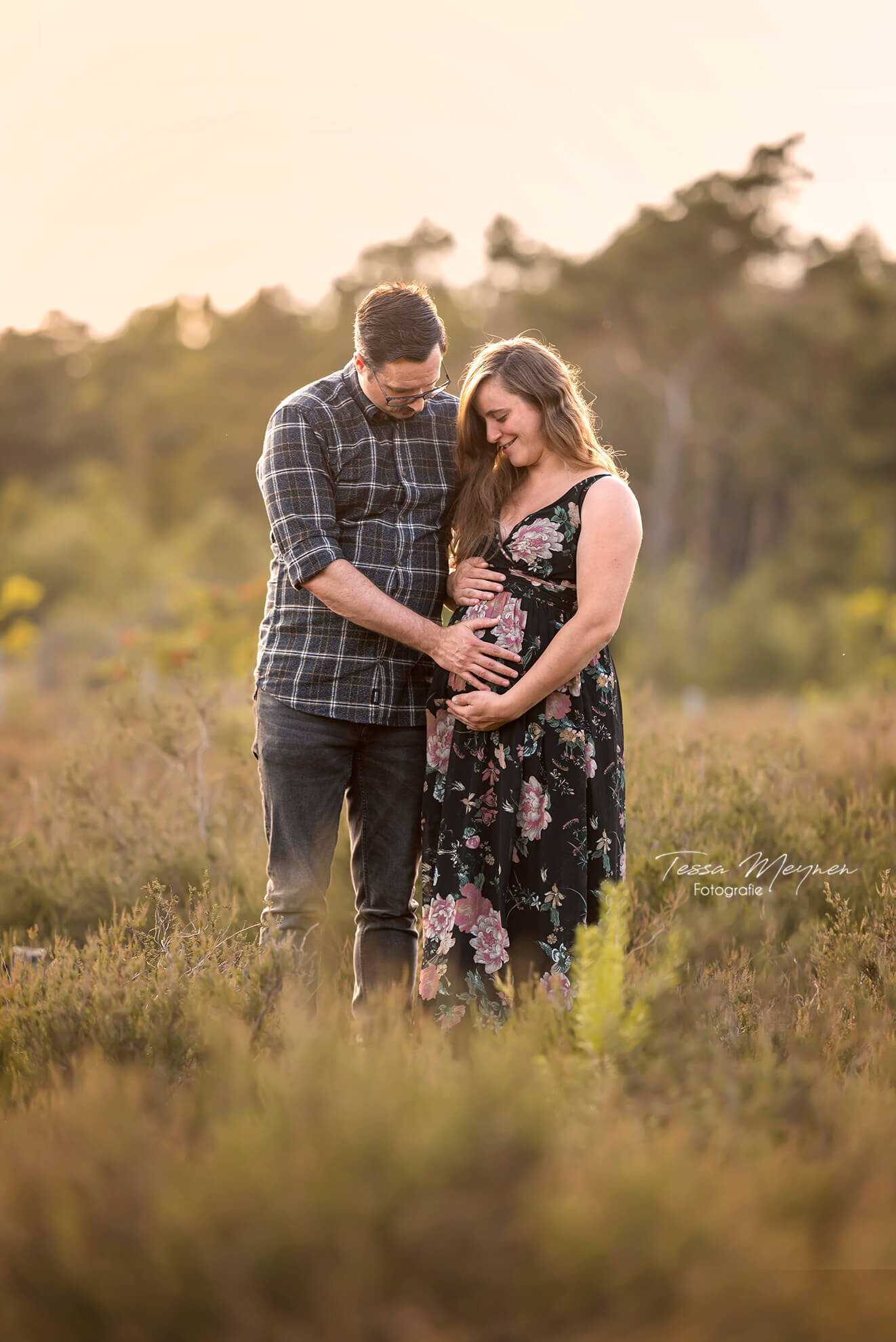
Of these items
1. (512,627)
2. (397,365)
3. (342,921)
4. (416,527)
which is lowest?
(342,921)

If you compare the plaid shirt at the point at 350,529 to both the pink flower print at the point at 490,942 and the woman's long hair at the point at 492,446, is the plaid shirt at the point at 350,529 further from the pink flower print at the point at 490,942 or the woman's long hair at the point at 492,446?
the pink flower print at the point at 490,942

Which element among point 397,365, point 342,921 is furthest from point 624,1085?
point 342,921

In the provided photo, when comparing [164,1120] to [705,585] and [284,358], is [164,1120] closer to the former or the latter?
[705,585]

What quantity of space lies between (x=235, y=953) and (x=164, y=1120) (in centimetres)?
101

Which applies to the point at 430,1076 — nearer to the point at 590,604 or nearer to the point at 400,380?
the point at 590,604

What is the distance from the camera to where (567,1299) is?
139 centimetres

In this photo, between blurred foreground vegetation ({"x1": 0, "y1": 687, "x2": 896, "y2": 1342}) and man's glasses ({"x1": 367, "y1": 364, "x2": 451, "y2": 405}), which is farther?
man's glasses ({"x1": 367, "y1": 364, "x2": 451, "y2": 405})

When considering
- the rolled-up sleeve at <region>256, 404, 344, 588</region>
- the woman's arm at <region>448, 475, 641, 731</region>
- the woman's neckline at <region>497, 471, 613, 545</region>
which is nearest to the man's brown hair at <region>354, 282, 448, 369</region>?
the rolled-up sleeve at <region>256, 404, 344, 588</region>

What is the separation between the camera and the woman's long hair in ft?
10.3

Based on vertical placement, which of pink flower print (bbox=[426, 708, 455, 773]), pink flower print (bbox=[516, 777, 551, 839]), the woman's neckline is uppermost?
the woman's neckline

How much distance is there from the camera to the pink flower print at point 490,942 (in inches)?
121

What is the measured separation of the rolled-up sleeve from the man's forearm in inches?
1.7

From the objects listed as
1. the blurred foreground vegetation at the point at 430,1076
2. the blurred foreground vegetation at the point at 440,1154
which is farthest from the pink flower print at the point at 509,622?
the blurred foreground vegetation at the point at 440,1154
